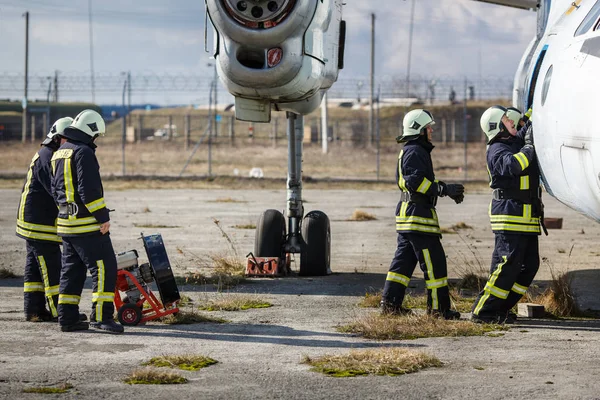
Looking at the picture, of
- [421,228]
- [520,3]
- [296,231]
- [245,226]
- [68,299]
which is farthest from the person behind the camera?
[245,226]

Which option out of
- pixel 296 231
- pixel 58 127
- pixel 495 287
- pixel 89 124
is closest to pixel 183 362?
pixel 89 124

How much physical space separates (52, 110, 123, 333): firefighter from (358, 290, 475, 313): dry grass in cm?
316

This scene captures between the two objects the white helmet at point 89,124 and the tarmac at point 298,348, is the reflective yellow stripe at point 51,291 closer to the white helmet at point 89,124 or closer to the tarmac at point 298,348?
the tarmac at point 298,348

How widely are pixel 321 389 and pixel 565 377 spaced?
6.42 feet

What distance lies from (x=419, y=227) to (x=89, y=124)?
3660 millimetres

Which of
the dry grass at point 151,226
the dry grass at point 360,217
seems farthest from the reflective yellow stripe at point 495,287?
the dry grass at point 360,217

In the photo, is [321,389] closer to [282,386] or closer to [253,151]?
[282,386]

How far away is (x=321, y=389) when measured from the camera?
302 inches

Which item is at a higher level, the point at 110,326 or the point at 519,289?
the point at 519,289

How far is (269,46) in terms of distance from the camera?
1196 centimetres

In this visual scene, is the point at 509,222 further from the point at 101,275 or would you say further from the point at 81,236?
the point at 81,236

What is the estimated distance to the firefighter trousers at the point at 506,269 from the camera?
10656 millimetres

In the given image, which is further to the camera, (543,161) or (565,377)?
(543,161)

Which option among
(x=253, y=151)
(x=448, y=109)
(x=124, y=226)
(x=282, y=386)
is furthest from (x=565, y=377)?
(x=448, y=109)
